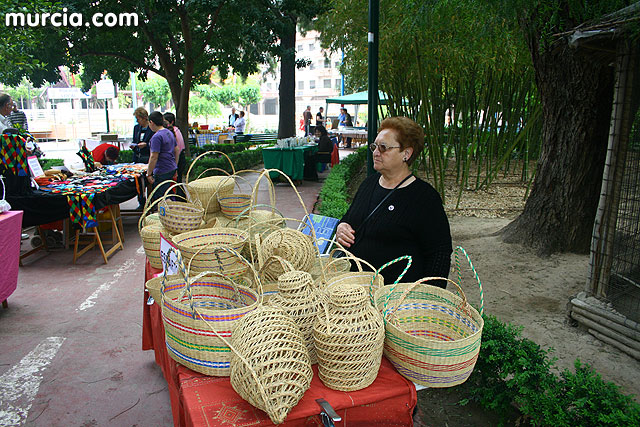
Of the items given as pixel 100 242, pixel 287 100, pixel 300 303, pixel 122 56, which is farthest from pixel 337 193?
pixel 122 56

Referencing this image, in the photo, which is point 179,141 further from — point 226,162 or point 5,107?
point 226,162

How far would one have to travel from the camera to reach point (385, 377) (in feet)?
4.65

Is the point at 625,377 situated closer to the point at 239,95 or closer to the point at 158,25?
the point at 158,25

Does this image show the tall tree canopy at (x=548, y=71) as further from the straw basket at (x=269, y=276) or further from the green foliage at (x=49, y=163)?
the green foliage at (x=49, y=163)

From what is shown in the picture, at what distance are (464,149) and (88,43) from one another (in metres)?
9.95

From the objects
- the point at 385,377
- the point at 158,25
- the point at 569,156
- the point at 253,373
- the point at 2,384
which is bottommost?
the point at 2,384

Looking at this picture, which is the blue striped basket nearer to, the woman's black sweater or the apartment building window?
the woman's black sweater

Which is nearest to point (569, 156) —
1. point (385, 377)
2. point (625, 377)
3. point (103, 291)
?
point (625, 377)

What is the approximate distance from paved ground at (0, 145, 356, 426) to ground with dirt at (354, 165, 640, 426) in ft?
5.48

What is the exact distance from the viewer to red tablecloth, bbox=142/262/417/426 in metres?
1.25

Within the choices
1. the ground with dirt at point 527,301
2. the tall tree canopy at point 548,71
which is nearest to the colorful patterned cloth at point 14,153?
the tall tree canopy at point 548,71

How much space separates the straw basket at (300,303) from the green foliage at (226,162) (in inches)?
295

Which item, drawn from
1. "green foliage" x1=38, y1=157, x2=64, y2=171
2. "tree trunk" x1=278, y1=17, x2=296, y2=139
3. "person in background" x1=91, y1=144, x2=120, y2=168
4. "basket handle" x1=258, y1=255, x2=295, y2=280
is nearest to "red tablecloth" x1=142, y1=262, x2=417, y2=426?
"basket handle" x1=258, y1=255, x2=295, y2=280

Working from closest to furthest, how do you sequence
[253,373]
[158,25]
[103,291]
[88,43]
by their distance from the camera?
[253,373], [103,291], [158,25], [88,43]
